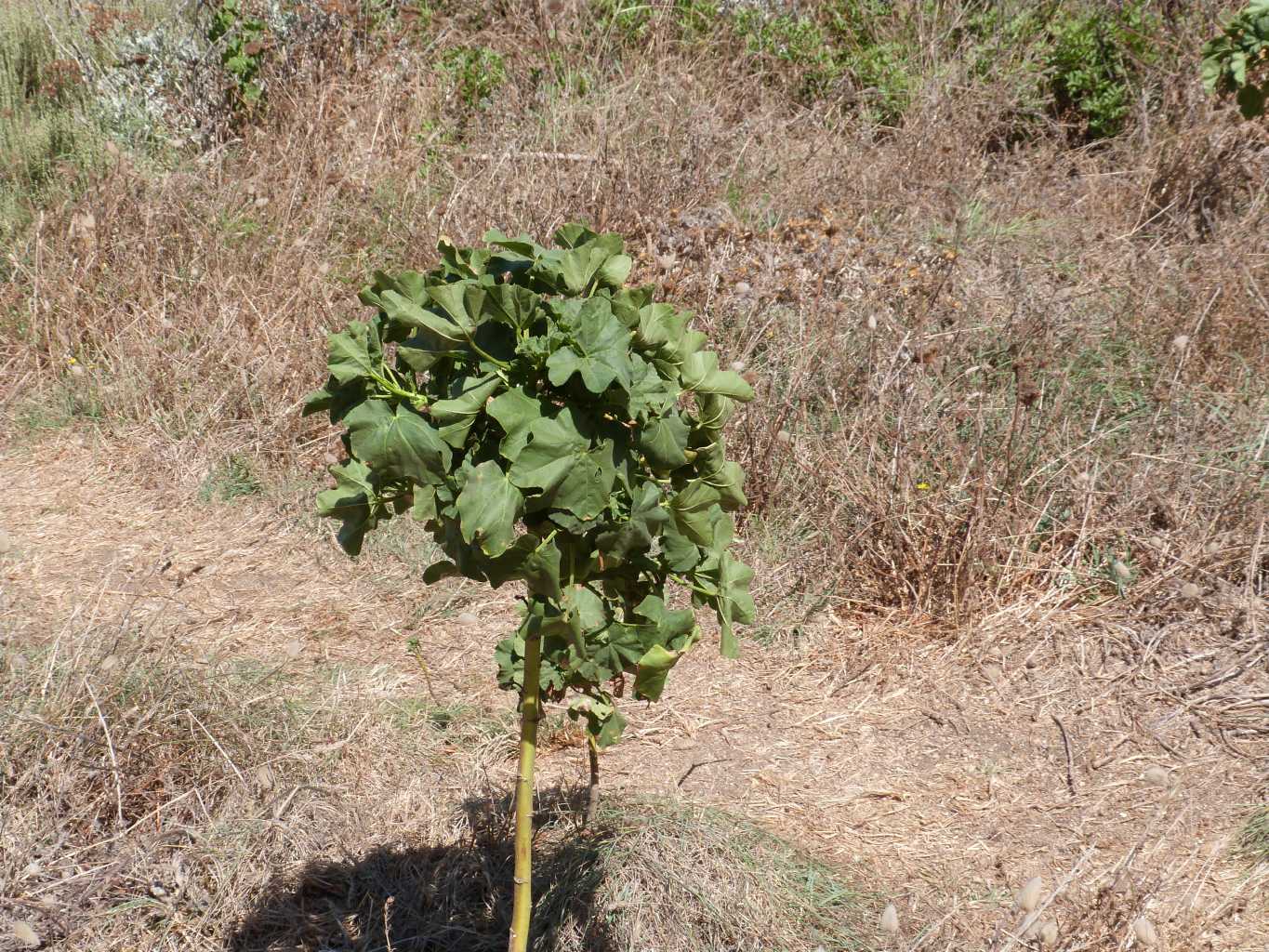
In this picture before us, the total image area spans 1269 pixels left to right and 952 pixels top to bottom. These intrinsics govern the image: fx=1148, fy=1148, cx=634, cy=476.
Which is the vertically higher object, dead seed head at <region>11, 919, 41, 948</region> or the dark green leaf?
the dark green leaf

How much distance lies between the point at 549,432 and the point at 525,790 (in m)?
0.74

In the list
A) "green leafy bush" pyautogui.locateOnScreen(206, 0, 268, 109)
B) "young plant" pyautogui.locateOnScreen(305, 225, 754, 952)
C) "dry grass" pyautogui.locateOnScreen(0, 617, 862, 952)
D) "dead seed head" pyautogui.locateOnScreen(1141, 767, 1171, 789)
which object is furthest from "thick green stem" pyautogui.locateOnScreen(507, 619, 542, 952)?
"green leafy bush" pyautogui.locateOnScreen(206, 0, 268, 109)

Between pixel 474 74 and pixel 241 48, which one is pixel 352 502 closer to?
pixel 241 48

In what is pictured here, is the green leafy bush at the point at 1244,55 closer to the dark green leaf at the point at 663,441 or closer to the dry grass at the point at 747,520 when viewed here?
the dry grass at the point at 747,520

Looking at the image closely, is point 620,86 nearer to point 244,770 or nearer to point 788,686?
point 788,686

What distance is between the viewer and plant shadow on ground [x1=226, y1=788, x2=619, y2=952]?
2.44 metres

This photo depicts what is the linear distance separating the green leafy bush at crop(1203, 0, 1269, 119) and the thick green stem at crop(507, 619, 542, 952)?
2187 millimetres

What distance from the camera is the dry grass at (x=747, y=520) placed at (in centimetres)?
263

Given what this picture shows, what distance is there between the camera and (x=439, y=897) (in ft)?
8.45

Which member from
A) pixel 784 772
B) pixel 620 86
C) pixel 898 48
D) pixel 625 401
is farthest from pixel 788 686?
pixel 898 48

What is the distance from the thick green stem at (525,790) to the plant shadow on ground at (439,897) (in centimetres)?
40

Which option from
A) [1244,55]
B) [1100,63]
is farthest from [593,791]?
[1100,63]

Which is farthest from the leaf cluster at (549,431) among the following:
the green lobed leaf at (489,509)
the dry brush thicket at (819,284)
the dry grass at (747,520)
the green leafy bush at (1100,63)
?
the green leafy bush at (1100,63)

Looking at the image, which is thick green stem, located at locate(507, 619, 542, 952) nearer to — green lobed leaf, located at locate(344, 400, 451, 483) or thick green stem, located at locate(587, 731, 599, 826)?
thick green stem, located at locate(587, 731, 599, 826)
